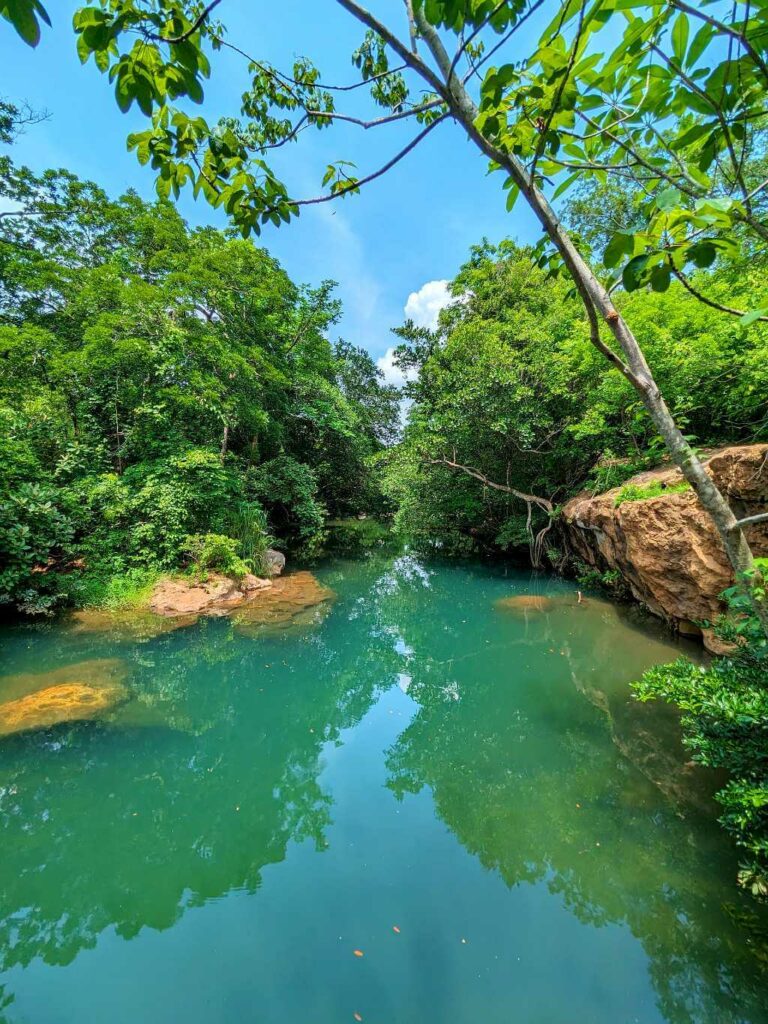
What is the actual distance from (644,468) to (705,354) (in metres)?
2.11

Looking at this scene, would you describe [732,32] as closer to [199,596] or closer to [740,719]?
[740,719]

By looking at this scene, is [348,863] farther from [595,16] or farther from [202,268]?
[202,268]

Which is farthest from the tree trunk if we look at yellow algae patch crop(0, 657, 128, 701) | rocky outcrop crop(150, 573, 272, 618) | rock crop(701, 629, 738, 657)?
rocky outcrop crop(150, 573, 272, 618)

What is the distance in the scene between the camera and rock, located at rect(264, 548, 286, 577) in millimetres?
9307

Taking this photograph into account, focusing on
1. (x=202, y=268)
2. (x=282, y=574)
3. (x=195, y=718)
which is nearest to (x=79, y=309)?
(x=202, y=268)

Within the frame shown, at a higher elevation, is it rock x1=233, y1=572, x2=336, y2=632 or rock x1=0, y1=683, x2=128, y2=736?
rock x1=233, y1=572, x2=336, y2=632

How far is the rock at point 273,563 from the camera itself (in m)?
9.31

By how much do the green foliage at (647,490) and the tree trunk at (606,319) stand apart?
4.02m

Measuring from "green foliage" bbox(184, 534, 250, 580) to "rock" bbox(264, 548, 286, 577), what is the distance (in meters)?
1.07

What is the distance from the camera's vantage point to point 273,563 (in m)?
9.62

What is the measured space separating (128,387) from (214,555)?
391cm

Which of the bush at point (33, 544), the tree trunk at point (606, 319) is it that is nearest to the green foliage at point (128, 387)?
the bush at point (33, 544)

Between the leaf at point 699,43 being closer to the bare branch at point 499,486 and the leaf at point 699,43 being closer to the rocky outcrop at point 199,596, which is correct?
the rocky outcrop at point 199,596

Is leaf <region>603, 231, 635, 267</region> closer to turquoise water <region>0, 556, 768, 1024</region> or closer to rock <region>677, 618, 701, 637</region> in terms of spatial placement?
turquoise water <region>0, 556, 768, 1024</region>
